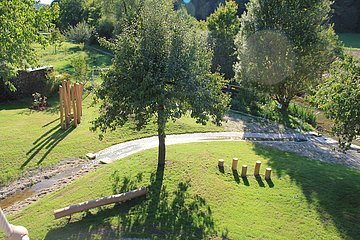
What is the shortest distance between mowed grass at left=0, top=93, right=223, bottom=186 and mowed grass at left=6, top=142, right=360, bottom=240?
2691mm

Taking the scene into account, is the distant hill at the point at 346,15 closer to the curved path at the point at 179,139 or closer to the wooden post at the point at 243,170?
the curved path at the point at 179,139

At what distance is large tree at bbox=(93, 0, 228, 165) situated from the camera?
12.3 metres

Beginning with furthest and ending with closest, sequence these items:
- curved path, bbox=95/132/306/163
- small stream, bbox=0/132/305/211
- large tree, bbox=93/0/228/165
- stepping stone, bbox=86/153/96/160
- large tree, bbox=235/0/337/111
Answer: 1. large tree, bbox=235/0/337/111
2. curved path, bbox=95/132/306/163
3. stepping stone, bbox=86/153/96/160
4. small stream, bbox=0/132/305/211
5. large tree, bbox=93/0/228/165

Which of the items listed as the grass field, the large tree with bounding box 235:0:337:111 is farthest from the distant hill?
the grass field

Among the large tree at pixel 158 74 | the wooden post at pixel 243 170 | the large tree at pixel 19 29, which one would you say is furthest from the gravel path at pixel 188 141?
the large tree at pixel 19 29

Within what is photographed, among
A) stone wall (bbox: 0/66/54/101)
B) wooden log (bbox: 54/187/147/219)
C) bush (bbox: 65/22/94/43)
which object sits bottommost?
wooden log (bbox: 54/187/147/219)

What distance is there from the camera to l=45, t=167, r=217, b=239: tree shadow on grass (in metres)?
10.9

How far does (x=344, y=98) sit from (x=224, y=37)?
2068cm

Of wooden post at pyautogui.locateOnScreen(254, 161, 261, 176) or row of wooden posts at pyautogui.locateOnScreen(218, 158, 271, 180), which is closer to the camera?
row of wooden posts at pyautogui.locateOnScreen(218, 158, 271, 180)

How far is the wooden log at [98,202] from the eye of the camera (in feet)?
37.3

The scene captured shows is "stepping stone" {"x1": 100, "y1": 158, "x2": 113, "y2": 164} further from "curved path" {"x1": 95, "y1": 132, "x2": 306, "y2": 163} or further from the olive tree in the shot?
the olive tree

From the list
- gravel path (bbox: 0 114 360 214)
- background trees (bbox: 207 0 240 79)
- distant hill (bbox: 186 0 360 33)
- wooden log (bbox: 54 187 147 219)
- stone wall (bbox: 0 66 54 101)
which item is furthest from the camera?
distant hill (bbox: 186 0 360 33)

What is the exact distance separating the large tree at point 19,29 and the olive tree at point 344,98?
42.2ft

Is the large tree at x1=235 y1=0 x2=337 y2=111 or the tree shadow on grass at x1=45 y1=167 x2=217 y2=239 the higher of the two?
the large tree at x1=235 y1=0 x2=337 y2=111
